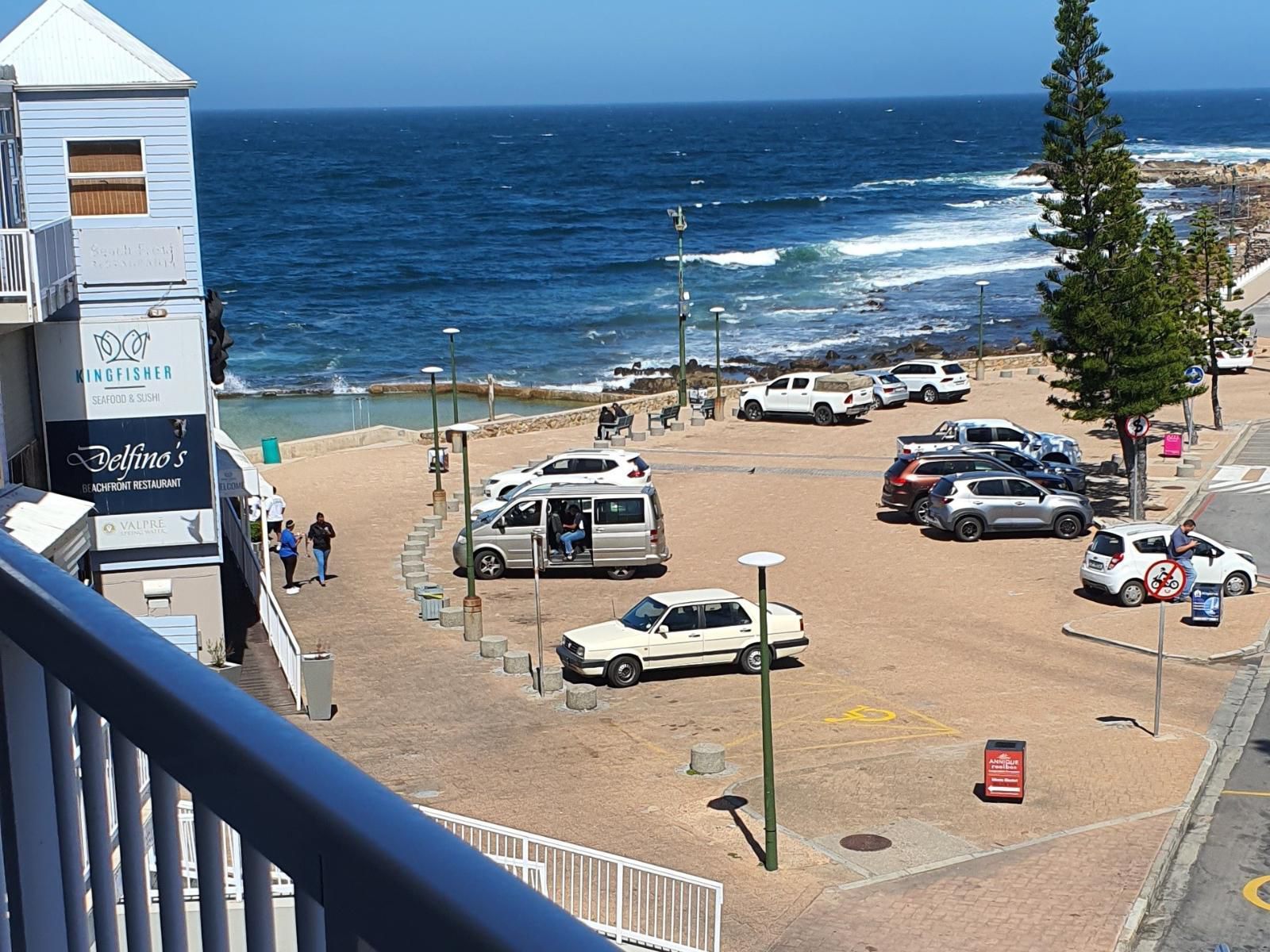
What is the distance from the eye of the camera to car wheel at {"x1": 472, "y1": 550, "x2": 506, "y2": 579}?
1137 inches

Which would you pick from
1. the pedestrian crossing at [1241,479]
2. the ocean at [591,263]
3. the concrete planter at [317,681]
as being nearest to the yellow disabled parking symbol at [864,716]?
the concrete planter at [317,681]

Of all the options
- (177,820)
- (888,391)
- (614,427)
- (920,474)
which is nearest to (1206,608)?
(920,474)

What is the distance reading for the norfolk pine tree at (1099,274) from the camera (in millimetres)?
32781

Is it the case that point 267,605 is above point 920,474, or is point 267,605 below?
above

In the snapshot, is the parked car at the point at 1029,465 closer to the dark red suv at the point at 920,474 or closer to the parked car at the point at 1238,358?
the dark red suv at the point at 920,474

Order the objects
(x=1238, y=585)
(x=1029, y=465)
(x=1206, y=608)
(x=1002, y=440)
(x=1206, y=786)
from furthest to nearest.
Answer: (x=1002, y=440)
(x=1029, y=465)
(x=1238, y=585)
(x=1206, y=608)
(x=1206, y=786)

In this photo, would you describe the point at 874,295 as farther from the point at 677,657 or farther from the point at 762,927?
the point at 762,927

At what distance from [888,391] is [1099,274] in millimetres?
13570

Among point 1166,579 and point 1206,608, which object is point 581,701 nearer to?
point 1166,579

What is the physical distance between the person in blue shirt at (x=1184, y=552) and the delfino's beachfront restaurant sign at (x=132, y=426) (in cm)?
1528

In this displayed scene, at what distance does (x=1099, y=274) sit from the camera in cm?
3347

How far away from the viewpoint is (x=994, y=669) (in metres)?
22.8

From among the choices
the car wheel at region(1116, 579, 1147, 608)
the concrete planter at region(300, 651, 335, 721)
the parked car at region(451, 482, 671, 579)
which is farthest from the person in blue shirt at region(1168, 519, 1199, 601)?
the concrete planter at region(300, 651, 335, 721)

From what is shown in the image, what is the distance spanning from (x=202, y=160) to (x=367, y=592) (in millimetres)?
171445
